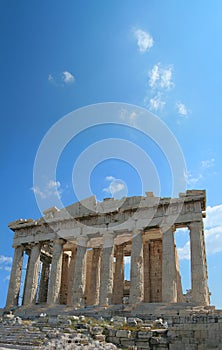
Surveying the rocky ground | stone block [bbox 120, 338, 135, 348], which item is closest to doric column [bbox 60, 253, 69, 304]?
the rocky ground

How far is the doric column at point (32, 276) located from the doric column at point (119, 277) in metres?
6.74

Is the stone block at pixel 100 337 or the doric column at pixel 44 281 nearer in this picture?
the stone block at pixel 100 337

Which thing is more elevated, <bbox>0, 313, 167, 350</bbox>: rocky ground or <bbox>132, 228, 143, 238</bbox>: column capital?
<bbox>132, 228, 143, 238</bbox>: column capital

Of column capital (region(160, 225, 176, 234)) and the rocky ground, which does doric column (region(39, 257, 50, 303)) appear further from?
the rocky ground

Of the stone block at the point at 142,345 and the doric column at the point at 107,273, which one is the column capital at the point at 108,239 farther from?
the stone block at the point at 142,345

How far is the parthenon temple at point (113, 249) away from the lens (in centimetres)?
2522

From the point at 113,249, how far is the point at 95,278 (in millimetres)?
4523

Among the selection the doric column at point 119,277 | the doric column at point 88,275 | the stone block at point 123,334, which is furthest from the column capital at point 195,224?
the doric column at point 88,275

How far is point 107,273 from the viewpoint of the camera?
27000mm

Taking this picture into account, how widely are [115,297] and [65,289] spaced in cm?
632

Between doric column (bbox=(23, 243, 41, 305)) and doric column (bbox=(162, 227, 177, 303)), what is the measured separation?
1157cm

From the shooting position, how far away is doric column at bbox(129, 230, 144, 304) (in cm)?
2511

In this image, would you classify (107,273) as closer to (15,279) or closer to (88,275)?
(88,275)

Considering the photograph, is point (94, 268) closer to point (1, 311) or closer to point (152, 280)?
point (152, 280)
